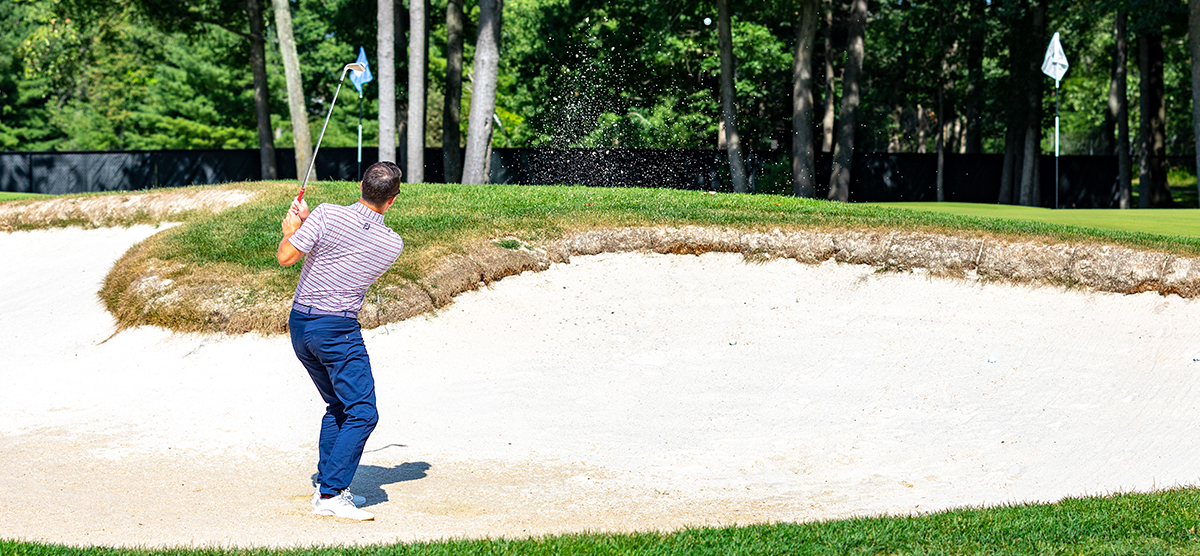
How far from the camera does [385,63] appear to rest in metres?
21.6

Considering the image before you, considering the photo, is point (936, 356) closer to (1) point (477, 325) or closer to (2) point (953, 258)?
(2) point (953, 258)

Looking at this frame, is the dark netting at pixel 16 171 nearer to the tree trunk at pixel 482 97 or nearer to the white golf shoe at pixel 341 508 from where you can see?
the tree trunk at pixel 482 97

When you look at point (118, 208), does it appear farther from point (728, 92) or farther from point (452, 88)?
point (728, 92)

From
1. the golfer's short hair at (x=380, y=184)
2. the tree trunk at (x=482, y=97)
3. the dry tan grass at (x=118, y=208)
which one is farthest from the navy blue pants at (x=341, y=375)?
the tree trunk at (x=482, y=97)

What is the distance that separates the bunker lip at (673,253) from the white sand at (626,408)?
0.67ft

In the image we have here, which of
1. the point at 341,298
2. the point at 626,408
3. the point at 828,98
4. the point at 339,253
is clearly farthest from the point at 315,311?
the point at 828,98

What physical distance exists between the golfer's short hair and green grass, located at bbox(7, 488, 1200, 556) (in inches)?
69.3

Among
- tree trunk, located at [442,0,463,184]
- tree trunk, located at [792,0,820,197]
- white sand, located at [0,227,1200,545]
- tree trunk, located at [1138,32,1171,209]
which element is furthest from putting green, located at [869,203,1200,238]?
tree trunk, located at [1138,32,1171,209]

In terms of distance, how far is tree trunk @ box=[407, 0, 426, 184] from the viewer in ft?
70.1

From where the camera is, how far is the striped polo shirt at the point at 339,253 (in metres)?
5.38

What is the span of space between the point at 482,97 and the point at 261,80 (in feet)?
48.1

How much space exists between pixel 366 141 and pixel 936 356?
62.9 meters

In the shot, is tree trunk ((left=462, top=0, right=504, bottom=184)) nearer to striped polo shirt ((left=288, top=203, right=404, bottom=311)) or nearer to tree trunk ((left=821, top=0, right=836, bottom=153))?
striped polo shirt ((left=288, top=203, right=404, bottom=311))

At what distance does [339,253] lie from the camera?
543 cm
